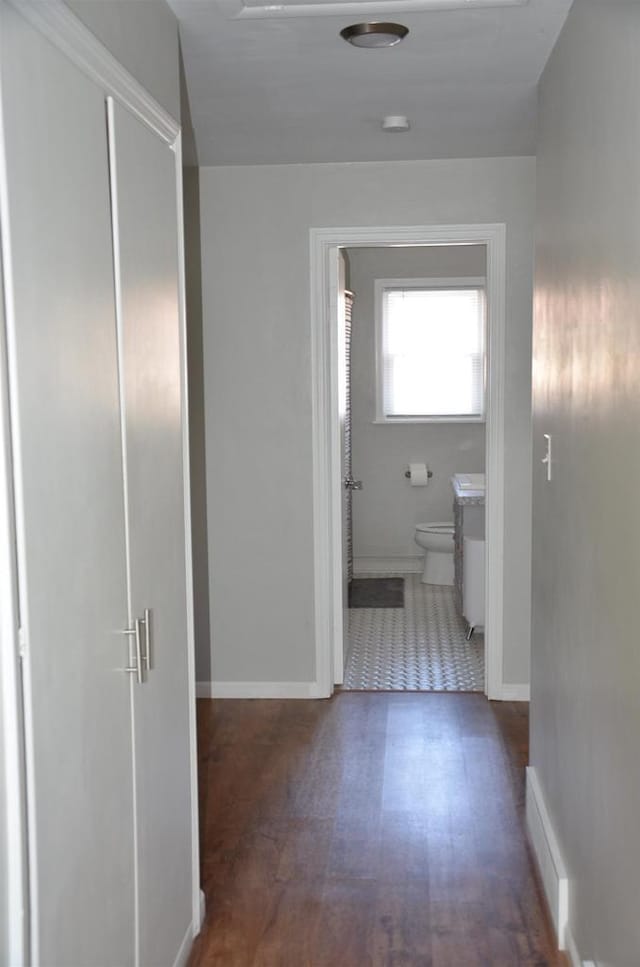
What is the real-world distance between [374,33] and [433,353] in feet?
15.1

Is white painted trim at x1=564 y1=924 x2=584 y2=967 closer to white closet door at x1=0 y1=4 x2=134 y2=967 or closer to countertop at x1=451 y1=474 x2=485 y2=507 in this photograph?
white closet door at x1=0 y1=4 x2=134 y2=967

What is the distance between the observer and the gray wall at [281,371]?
179 inches

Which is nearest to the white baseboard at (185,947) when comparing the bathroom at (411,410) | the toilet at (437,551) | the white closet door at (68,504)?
the white closet door at (68,504)

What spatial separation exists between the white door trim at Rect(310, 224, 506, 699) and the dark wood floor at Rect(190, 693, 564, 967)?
346 mm

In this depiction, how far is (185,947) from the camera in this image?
8.79ft

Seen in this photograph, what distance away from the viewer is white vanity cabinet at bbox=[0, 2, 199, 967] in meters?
1.59

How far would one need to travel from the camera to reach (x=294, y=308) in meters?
4.66

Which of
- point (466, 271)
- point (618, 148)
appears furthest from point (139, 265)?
point (466, 271)

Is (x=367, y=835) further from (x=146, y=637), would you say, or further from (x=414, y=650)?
(x=414, y=650)

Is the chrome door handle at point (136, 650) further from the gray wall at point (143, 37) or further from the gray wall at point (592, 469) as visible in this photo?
the gray wall at point (143, 37)

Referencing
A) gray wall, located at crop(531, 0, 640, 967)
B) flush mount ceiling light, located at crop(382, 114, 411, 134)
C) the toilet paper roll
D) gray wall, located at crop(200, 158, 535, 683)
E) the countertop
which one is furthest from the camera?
the toilet paper roll

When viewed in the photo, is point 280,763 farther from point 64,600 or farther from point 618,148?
point 618,148

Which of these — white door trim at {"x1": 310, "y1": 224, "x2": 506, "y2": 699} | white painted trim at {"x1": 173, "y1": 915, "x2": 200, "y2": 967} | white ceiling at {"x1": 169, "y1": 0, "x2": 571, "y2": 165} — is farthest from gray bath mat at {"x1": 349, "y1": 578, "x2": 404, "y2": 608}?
white painted trim at {"x1": 173, "y1": 915, "x2": 200, "y2": 967}

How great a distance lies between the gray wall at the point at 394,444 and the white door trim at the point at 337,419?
8.40ft
